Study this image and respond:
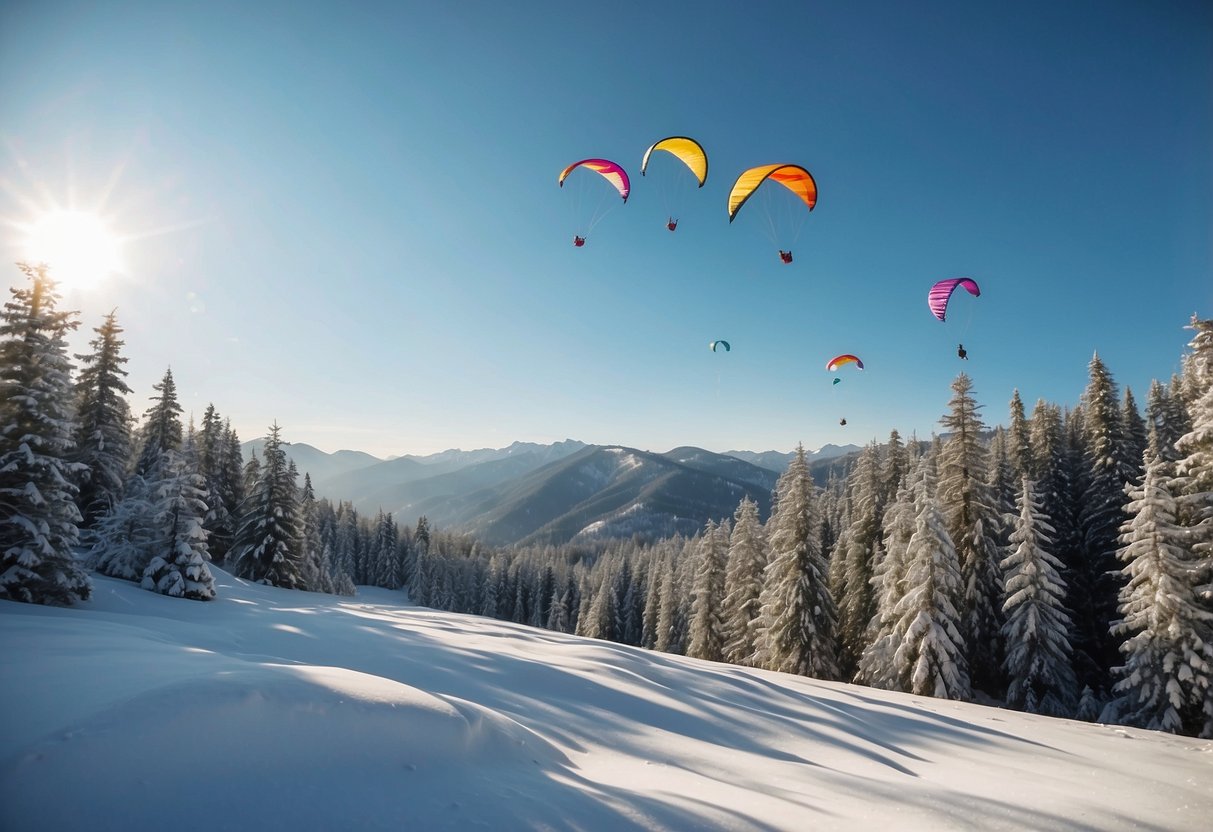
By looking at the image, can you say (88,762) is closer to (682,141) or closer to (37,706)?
(37,706)

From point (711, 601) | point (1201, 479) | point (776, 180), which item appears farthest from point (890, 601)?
point (776, 180)

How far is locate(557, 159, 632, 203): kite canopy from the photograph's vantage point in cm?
2078

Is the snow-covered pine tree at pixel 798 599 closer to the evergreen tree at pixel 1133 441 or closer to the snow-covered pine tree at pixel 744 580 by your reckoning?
the snow-covered pine tree at pixel 744 580

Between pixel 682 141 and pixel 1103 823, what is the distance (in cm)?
1993

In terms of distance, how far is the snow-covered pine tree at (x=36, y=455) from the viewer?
14.1 m

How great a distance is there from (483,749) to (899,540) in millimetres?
24746

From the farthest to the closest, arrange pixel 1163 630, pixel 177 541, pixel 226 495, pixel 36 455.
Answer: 1. pixel 226 495
2. pixel 177 541
3. pixel 1163 630
4. pixel 36 455

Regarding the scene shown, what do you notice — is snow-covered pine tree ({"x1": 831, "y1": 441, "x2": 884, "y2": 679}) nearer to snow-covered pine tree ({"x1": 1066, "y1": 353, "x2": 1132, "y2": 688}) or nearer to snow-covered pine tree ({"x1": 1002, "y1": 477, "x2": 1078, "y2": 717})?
snow-covered pine tree ({"x1": 1002, "y1": 477, "x2": 1078, "y2": 717})

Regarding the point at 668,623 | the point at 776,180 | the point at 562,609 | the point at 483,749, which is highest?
the point at 776,180

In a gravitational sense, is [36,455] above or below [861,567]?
above

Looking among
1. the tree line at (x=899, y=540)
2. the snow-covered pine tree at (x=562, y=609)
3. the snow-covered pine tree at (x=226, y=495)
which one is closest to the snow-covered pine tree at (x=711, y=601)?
the tree line at (x=899, y=540)

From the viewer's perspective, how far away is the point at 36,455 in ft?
49.1

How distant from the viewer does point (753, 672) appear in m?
18.2

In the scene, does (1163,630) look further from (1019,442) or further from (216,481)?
(216,481)
